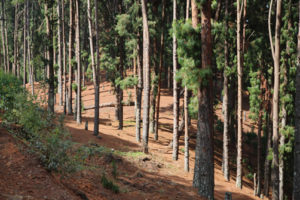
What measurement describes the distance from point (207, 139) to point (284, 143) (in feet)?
27.2

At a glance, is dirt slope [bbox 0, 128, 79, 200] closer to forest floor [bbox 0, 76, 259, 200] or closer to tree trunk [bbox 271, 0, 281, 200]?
forest floor [bbox 0, 76, 259, 200]

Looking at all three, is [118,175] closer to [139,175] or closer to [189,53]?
[139,175]

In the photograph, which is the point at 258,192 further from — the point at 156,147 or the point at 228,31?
the point at 228,31

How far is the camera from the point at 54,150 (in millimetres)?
6504

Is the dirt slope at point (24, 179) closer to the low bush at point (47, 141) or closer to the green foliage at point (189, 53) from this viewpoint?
the low bush at point (47, 141)

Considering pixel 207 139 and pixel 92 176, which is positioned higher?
pixel 207 139

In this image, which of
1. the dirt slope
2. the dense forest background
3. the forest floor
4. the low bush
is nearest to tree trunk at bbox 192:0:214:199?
the dense forest background

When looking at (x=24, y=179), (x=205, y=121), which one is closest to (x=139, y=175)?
(x=205, y=121)

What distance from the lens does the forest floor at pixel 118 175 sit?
18.5 ft

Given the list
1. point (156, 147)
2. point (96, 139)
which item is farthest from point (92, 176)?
point (156, 147)

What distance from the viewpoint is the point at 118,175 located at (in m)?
10.0

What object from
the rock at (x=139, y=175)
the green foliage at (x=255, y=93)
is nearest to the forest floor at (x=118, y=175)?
the rock at (x=139, y=175)

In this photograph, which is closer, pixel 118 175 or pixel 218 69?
pixel 118 175

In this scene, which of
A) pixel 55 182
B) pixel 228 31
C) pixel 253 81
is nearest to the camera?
pixel 55 182
